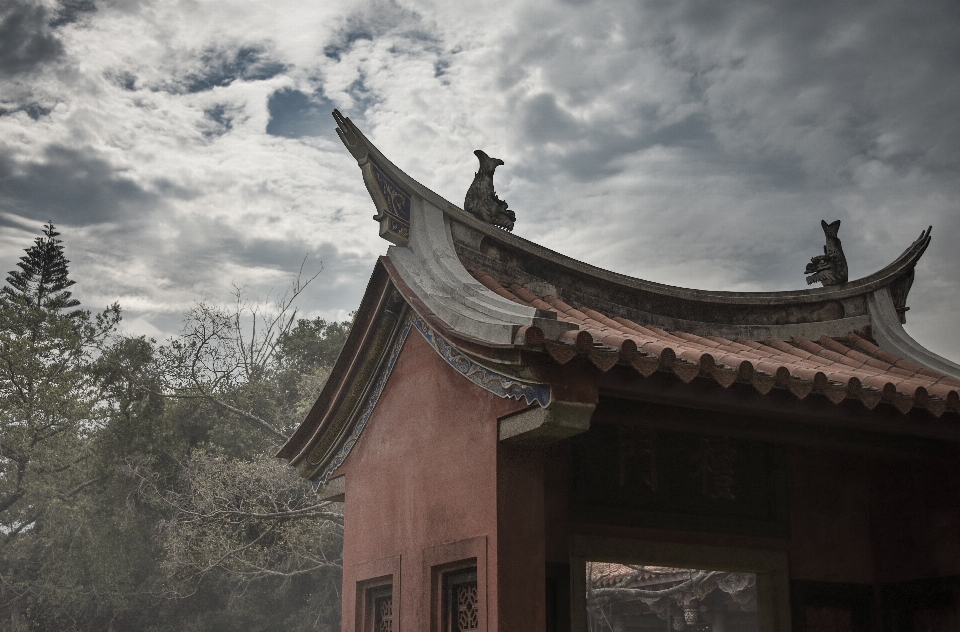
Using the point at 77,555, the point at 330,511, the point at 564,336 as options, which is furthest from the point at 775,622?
the point at 77,555

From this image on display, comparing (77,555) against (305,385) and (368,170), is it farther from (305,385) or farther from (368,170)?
(368,170)

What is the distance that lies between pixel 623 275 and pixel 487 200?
1.04 m

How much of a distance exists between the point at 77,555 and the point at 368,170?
1840cm

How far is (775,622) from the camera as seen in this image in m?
5.23

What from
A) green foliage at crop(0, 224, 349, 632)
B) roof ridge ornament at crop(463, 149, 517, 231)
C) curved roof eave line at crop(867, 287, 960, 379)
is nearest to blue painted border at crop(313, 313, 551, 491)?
roof ridge ornament at crop(463, 149, 517, 231)

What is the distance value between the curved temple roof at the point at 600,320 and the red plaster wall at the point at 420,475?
0.29 metres

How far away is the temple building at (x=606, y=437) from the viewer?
4.08 m

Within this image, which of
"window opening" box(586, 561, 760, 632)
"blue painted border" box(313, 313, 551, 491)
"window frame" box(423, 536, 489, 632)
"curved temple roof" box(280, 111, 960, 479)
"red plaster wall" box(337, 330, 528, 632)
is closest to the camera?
"curved temple roof" box(280, 111, 960, 479)

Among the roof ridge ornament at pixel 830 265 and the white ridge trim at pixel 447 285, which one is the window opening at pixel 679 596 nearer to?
the roof ridge ornament at pixel 830 265

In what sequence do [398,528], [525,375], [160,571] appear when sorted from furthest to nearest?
[160,571]
[398,528]
[525,375]

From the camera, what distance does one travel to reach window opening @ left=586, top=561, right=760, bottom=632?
10.6 m

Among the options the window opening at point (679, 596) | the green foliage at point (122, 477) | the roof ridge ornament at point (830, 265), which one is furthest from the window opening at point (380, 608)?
the green foliage at point (122, 477)

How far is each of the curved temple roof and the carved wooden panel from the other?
0.57 metres

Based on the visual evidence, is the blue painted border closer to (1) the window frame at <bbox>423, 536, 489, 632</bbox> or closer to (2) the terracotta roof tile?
(2) the terracotta roof tile
